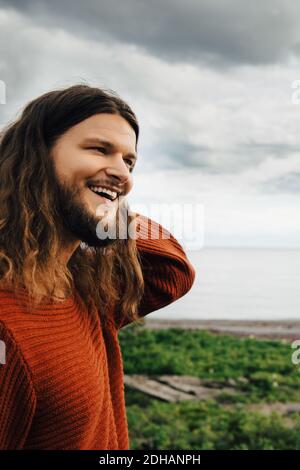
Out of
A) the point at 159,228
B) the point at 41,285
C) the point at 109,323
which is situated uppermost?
the point at 159,228

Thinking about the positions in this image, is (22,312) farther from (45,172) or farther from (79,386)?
(45,172)

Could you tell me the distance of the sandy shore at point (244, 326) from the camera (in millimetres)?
13902

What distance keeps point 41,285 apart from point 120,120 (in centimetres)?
60

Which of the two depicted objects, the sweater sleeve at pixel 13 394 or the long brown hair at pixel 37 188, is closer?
the sweater sleeve at pixel 13 394

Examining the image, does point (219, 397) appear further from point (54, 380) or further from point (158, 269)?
point (54, 380)

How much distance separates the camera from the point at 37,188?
1.75 meters

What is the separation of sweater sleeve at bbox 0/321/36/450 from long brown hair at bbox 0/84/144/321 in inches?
8.0

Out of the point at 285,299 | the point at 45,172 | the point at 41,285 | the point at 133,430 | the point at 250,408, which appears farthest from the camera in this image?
the point at 285,299

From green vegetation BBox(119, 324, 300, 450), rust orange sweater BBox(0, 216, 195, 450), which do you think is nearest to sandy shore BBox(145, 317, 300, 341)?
green vegetation BBox(119, 324, 300, 450)

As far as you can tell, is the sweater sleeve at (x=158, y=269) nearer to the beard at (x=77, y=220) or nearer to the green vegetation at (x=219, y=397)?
the beard at (x=77, y=220)

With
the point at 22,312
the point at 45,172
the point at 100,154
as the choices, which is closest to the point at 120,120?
the point at 100,154

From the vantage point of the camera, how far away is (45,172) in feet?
5.65

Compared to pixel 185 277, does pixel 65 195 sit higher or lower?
higher

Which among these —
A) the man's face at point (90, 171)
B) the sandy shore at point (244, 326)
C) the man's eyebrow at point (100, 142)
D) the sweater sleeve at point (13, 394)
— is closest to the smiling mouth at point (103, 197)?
the man's face at point (90, 171)
